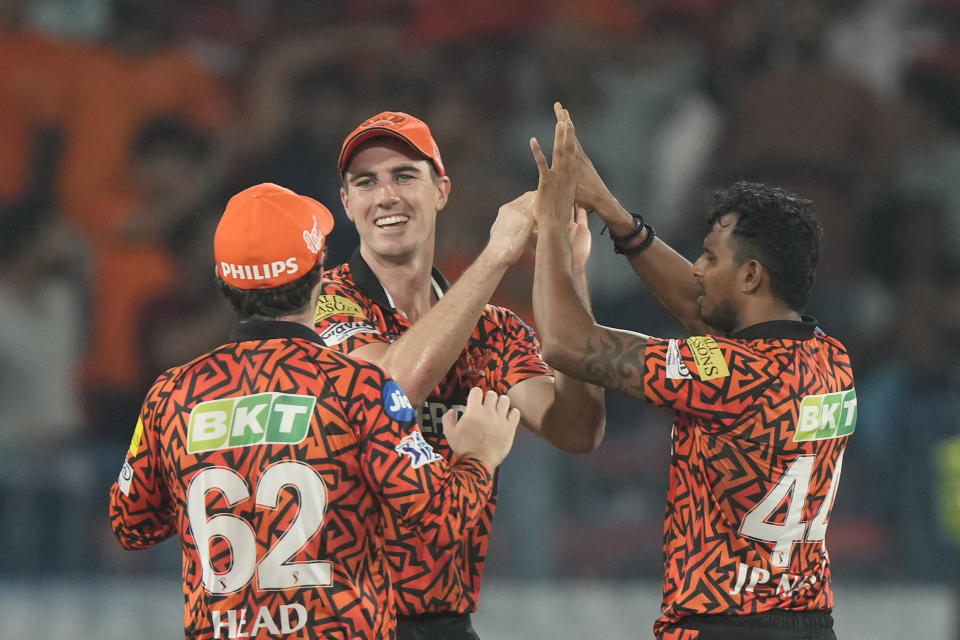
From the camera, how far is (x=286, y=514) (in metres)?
3.01

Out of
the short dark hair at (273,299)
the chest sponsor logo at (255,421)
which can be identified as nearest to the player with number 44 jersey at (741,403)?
the short dark hair at (273,299)

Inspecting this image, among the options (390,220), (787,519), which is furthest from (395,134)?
(787,519)

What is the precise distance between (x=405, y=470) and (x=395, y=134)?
136cm

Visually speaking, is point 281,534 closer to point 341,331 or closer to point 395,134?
point 341,331

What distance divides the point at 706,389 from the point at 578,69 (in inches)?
A: 224

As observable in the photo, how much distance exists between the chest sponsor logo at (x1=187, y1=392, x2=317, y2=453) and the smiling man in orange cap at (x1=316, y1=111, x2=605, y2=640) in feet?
2.21

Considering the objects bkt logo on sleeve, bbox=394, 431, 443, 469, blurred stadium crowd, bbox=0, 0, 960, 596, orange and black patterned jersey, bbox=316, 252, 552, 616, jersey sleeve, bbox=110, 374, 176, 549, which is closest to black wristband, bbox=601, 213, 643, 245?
orange and black patterned jersey, bbox=316, 252, 552, 616

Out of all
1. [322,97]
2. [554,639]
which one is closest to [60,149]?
[322,97]

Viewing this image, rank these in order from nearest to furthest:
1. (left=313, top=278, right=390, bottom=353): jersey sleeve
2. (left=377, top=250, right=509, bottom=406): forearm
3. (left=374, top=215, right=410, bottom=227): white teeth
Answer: (left=377, top=250, right=509, bottom=406): forearm < (left=313, top=278, right=390, bottom=353): jersey sleeve < (left=374, top=215, right=410, bottom=227): white teeth

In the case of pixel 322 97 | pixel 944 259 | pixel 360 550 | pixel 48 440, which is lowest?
pixel 360 550

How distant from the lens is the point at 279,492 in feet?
9.87

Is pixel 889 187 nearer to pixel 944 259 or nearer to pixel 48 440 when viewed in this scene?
pixel 944 259

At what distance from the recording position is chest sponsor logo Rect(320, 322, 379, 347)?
3.82 metres

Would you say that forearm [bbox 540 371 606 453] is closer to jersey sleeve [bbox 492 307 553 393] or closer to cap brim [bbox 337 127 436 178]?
jersey sleeve [bbox 492 307 553 393]
